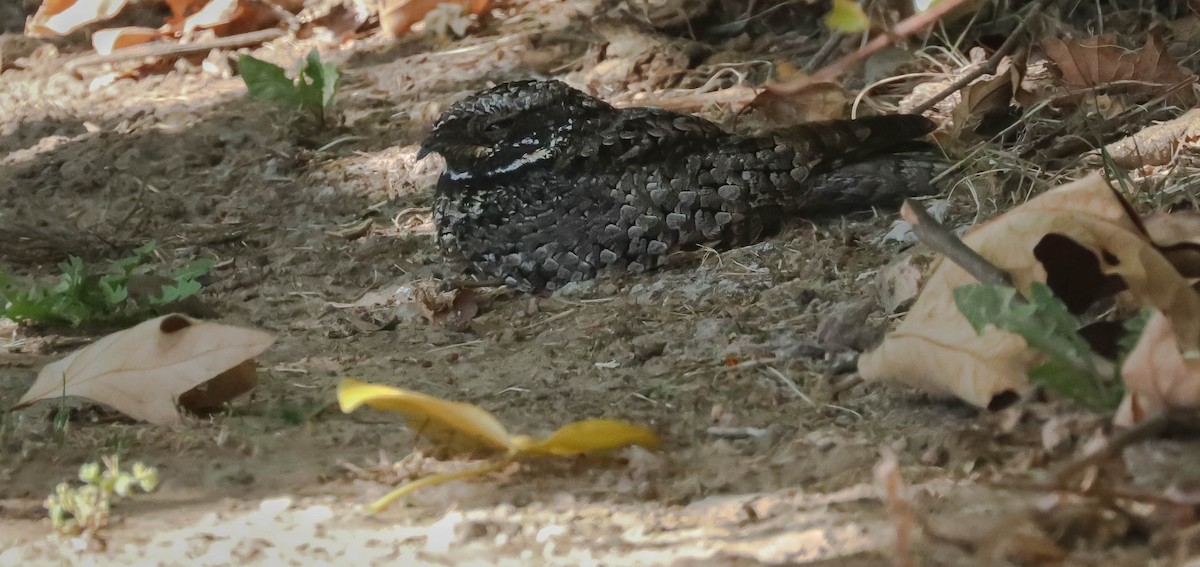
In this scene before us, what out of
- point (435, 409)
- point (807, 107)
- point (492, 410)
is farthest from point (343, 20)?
point (435, 409)

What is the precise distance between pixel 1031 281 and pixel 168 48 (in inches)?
Answer: 170

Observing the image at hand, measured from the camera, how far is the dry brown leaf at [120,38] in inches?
205

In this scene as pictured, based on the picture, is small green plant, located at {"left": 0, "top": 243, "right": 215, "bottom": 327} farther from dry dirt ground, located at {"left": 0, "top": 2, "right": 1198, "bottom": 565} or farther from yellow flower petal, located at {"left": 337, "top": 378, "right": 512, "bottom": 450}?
yellow flower petal, located at {"left": 337, "top": 378, "right": 512, "bottom": 450}

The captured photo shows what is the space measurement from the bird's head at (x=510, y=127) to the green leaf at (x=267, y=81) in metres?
1.19

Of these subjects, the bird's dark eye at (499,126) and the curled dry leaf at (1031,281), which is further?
the bird's dark eye at (499,126)

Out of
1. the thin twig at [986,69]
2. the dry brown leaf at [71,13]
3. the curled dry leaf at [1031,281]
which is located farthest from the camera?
the dry brown leaf at [71,13]

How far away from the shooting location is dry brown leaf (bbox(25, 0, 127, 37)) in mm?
5312

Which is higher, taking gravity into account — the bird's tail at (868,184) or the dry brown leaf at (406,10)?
the dry brown leaf at (406,10)

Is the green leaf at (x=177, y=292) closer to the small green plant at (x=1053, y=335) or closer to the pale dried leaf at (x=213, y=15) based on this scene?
the small green plant at (x=1053, y=335)

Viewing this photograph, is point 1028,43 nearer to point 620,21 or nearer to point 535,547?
point 620,21

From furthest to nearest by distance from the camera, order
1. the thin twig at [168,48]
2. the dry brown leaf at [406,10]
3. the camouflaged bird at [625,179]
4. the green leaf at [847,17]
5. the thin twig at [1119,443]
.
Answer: the thin twig at [168,48], the dry brown leaf at [406,10], the camouflaged bird at [625,179], the thin twig at [1119,443], the green leaf at [847,17]

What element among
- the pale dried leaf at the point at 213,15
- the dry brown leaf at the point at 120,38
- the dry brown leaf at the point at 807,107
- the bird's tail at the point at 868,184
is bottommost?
the bird's tail at the point at 868,184

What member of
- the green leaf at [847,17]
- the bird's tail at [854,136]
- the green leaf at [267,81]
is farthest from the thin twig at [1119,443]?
the green leaf at [267,81]

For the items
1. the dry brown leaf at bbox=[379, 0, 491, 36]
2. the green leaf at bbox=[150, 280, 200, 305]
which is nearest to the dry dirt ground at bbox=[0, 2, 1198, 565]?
the green leaf at bbox=[150, 280, 200, 305]
